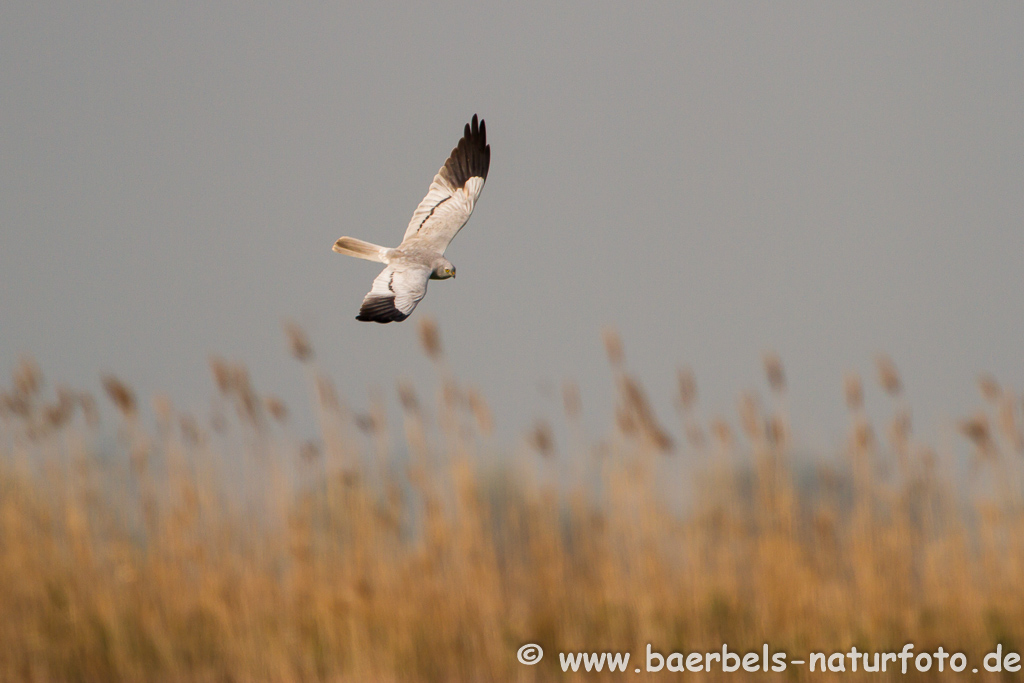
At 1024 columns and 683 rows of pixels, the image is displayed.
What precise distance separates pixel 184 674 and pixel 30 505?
131 centimetres

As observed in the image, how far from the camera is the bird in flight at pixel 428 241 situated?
122 inches

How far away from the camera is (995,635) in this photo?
434 cm

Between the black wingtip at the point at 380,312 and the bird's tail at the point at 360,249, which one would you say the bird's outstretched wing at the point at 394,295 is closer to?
the black wingtip at the point at 380,312

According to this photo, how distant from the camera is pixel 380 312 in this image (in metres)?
3.04

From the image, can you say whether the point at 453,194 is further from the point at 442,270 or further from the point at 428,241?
the point at 442,270

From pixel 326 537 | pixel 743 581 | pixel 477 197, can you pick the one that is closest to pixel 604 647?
pixel 743 581

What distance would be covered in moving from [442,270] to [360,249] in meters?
0.35

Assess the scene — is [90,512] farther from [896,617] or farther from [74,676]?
[896,617]

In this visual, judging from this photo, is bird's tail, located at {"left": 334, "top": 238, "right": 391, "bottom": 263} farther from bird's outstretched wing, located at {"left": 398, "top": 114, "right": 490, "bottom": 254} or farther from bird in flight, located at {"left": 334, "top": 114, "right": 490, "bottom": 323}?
bird's outstretched wing, located at {"left": 398, "top": 114, "right": 490, "bottom": 254}

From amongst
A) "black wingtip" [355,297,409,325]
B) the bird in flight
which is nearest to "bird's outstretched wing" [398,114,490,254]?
the bird in flight

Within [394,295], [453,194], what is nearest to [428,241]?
[453,194]

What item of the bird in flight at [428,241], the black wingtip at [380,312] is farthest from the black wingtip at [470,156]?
the black wingtip at [380,312]

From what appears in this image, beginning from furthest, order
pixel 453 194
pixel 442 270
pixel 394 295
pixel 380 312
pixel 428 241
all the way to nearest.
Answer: pixel 453 194 → pixel 428 241 → pixel 442 270 → pixel 394 295 → pixel 380 312

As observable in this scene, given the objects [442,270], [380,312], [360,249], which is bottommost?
[380,312]
